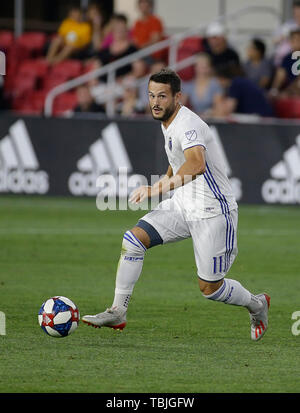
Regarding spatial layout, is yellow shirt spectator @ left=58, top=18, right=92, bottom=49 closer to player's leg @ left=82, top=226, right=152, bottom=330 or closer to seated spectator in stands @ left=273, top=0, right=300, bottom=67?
seated spectator in stands @ left=273, top=0, right=300, bottom=67

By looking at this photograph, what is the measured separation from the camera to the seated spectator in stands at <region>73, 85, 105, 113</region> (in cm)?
1956

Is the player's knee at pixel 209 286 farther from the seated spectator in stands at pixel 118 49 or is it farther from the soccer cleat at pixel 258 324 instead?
the seated spectator in stands at pixel 118 49

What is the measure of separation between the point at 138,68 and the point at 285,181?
417 centimetres

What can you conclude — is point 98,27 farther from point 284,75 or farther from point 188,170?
point 188,170

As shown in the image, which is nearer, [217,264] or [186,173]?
[186,173]

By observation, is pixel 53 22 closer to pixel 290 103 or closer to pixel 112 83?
pixel 112 83

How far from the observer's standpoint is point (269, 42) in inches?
874

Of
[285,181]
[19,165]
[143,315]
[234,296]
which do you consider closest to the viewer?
[234,296]

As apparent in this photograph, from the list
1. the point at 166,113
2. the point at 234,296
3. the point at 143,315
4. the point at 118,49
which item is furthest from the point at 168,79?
the point at 118,49

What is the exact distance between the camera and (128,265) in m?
8.47

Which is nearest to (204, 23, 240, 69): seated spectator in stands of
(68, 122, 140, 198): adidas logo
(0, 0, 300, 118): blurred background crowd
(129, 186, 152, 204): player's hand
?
(0, 0, 300, 118): blurred background crowd

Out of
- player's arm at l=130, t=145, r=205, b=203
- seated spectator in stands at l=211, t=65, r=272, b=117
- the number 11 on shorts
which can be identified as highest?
seated spectator in stands at l=211, t=65, r=272, b=117

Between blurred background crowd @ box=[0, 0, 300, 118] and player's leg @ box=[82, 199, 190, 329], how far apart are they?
9938 millimetres

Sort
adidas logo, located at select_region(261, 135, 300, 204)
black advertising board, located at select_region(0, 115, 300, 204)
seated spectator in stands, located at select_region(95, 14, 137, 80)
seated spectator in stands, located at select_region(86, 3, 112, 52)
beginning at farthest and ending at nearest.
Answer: seated spectator in stands, located at select_region(86, 3, 112, 52) → seated spectator in stands, located at select_region(95, 14, 137, 80) → black advertising board, located at select_region(0, 115, 300, 204) → adidas logo, located at select_region(261, 135, 300, 204)
